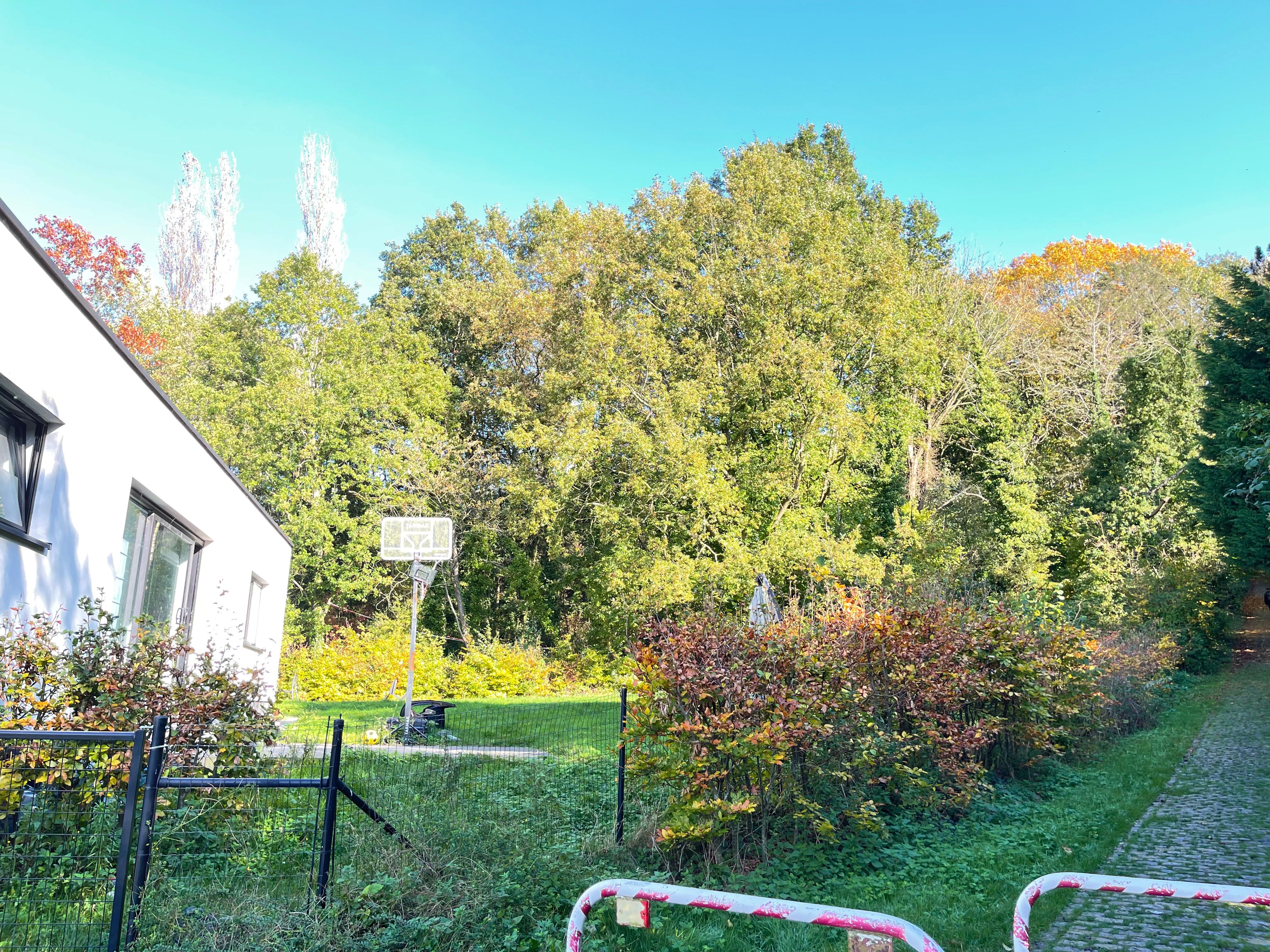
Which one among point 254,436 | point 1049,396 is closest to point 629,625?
point 254,436

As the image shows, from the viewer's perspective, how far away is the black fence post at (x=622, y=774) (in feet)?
18.4

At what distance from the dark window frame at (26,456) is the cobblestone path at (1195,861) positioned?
6.83 m

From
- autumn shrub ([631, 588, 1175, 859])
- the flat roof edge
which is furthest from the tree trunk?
autumn shrub ([631, 588, 1175, 859])

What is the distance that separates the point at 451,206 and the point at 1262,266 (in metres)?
25.4

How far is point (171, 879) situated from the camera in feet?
13.0

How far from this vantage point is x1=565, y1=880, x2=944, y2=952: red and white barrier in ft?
7.30

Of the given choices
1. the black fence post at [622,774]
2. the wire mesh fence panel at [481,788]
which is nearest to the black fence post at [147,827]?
the wire mesh fence panel at [481,788]

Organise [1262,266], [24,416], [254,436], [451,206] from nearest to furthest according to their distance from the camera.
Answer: [24,416], [1262,266], [254,436], [451,206]

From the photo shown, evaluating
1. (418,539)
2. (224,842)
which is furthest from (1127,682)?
(224,842)

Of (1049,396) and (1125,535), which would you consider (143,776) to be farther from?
(1049,396)

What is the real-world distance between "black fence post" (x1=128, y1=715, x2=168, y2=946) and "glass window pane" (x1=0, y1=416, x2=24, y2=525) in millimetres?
2833

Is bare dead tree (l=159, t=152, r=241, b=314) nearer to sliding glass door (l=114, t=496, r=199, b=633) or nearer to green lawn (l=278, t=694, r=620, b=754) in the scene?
green lawn (l=278, t=694, r=620, b=754)

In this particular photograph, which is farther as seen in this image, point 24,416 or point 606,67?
point 606,67

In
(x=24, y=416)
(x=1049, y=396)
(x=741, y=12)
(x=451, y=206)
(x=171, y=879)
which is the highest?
(x=451, y=206)
